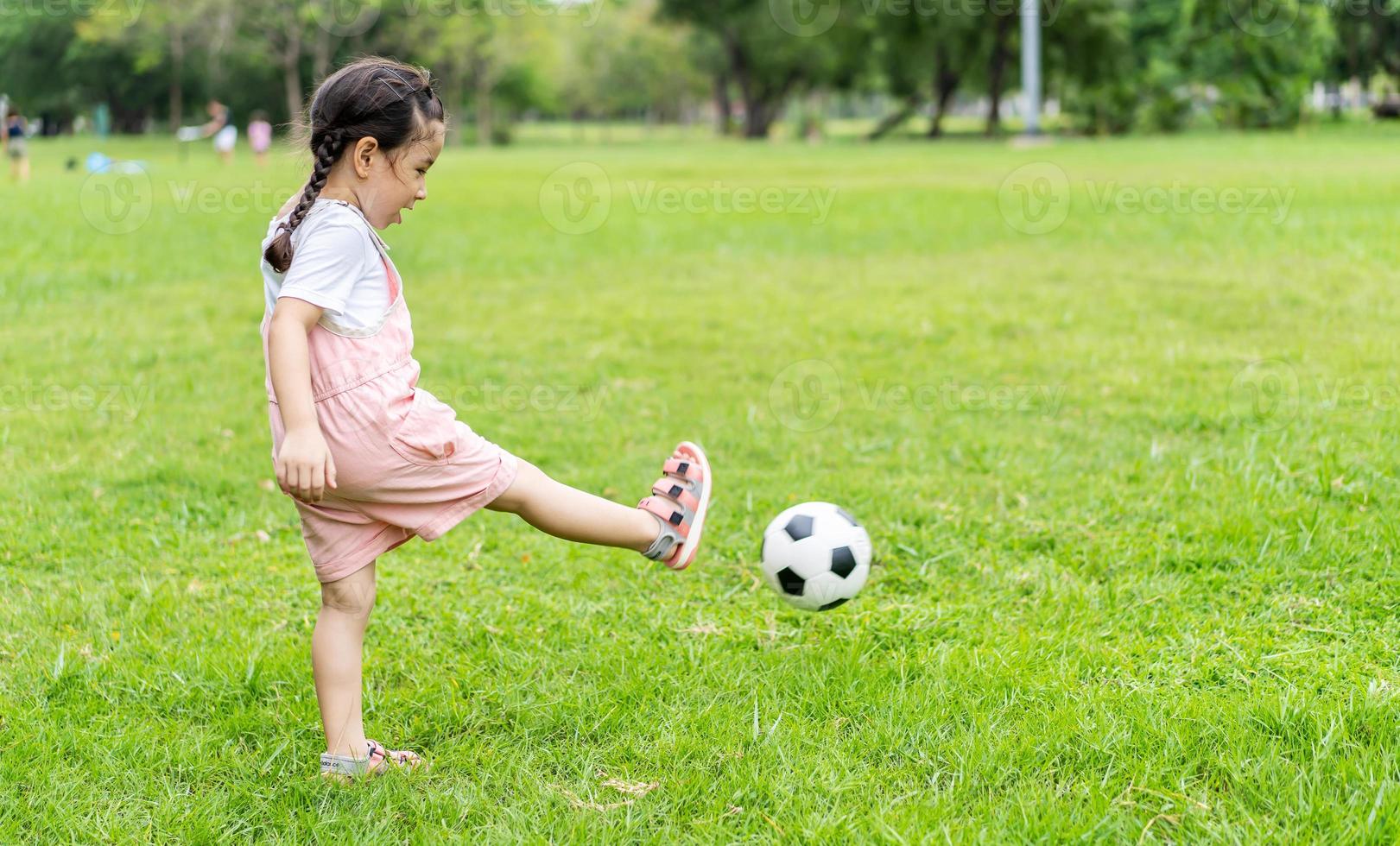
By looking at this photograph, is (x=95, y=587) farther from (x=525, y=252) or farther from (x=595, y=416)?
(x=525, y=252)

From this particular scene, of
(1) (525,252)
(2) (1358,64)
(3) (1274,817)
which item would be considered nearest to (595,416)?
(3) (1274,817)

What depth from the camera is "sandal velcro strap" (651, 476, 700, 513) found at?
3186 millimetres

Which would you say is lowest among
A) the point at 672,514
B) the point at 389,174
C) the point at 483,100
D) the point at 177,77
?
the point at 672,514

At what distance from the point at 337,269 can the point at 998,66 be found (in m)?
43.0

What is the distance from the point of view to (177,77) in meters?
51.2

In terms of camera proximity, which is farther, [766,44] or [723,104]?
[723,104]

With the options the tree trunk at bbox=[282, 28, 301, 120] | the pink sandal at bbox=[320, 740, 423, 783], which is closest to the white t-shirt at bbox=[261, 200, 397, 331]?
the pink sandal at bbox=[320, 740, 423, 783]

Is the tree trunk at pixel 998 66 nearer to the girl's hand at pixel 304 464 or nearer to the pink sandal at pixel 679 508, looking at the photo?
the pink sandal at pixel 679 508

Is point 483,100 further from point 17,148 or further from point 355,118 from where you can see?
point 355,118

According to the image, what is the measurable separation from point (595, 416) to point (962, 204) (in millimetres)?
9818

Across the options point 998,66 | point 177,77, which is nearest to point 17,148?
point 998,66

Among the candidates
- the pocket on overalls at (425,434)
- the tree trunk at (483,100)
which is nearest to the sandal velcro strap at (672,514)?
the pocket on overalls at (425,434)

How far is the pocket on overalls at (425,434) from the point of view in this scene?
2678 millimetres

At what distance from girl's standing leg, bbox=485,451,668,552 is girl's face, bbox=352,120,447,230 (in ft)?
2.24
